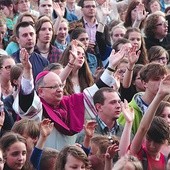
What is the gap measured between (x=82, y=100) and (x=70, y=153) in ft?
5.88

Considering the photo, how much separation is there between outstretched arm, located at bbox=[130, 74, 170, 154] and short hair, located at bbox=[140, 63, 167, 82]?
1391mm

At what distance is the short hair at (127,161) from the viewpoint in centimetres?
766

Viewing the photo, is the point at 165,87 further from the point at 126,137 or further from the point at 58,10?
the point at 58,10

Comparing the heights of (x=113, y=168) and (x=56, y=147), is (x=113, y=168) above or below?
above

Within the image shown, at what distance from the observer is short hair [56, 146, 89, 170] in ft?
26.6

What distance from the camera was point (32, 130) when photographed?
28.8 ft

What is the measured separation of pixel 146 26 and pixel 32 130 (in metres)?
4.67

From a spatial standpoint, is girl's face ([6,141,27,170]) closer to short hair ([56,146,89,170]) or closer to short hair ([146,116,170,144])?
short hair ([56,146,89,170])

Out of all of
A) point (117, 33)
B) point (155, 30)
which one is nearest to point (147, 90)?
point (155, 30)

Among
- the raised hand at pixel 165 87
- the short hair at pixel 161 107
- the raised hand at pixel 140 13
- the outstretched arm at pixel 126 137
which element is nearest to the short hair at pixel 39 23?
the raised hand at pixel 140 13

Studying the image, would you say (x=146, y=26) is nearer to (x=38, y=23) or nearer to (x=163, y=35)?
(x=163, y=35)

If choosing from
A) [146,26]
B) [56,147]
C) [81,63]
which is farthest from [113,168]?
[146,26]

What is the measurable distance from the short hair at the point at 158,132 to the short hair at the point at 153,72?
1.09m

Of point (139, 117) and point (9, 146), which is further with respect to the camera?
point (139, 117)
